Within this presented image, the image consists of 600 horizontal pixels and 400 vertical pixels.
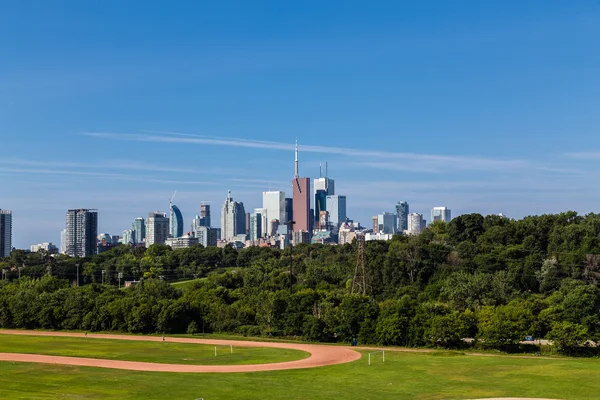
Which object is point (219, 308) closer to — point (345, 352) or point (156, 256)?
point (345, 352)

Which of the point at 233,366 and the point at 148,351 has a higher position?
the point at 233,366

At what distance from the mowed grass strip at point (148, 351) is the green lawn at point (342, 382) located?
6.04 metres

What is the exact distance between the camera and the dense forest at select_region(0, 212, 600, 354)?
59.2 m

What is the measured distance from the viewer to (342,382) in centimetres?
4247

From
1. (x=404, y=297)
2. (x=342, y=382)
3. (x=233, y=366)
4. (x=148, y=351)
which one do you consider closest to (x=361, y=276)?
(x=404, y=297)

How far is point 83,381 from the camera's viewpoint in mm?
43188

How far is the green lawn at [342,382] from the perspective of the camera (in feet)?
125

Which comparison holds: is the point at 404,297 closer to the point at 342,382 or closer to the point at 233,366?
the point at 233,366

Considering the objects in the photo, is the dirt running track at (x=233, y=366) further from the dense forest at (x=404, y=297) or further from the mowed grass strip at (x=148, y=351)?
the dense forest at (x=404, y=297)

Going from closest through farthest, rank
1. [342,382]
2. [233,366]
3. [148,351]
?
[342,382] < [233,366] < [148,351]

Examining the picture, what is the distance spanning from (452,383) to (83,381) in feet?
74.8

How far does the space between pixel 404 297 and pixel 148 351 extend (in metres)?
26.1

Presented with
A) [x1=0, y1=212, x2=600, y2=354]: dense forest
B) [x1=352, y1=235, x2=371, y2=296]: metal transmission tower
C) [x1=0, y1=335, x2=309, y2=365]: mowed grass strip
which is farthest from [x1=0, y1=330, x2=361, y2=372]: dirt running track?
[x1=352, y1=235, x2=371, y2=296]: metal transmission tower

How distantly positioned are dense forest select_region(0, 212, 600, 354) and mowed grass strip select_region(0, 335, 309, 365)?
24.3 feet
